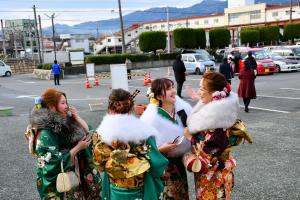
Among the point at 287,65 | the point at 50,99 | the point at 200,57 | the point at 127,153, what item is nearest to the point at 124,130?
the point at 127,153

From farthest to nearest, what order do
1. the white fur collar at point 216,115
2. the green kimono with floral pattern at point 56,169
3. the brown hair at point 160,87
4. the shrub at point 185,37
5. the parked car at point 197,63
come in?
1. the shrub at point 185,37
2. the parked car at point 197,63
3. the brown hair at point 160,87
4. the green kimono with floral pattern at point 56,169
5. the white fur collar at point 216,115

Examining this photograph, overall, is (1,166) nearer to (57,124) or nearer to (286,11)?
(57,124)

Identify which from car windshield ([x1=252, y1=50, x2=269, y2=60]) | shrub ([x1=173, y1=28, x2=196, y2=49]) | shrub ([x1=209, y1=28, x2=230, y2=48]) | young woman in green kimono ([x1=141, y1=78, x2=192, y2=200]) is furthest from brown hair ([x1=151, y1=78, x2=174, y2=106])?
shrub ([x1=209, y1=28, x2=230, y2=48])

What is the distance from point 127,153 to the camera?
2.67 metres

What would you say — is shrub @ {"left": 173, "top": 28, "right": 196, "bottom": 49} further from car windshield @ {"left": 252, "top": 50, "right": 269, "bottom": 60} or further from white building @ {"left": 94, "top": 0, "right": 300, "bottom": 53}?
white building @ {"left": 94, "top": 0, "right": 300, "bottom": 53}

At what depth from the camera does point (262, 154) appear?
6.45 metres

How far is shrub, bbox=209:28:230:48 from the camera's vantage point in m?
42.4

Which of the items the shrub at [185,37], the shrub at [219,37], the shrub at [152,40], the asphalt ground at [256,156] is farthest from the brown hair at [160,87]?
the shrub at [219,37]

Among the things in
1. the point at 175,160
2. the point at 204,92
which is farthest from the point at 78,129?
the point at 204,92

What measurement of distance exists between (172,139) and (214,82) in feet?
2.10

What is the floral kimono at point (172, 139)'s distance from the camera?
10.1 feet

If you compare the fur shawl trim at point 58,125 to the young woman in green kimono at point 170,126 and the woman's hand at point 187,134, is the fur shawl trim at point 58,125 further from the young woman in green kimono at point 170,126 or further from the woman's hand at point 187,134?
the woman's hand at point 187,134

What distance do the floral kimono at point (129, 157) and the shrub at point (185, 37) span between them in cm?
3647

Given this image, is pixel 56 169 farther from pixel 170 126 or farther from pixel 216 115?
pixel 216 115
